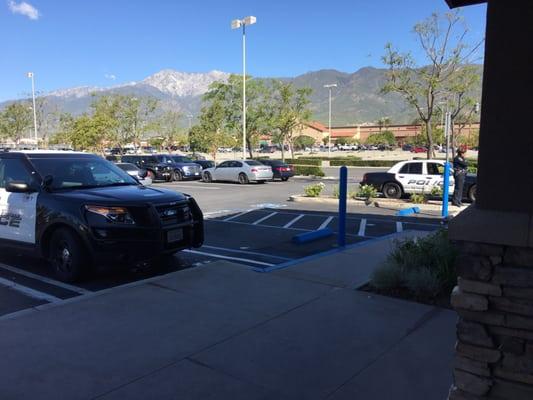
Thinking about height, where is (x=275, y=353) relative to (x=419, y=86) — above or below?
below

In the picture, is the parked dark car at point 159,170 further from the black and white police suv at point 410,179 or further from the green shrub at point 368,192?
the green shrub at point 368,192

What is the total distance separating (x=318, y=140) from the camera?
15038 centimetres

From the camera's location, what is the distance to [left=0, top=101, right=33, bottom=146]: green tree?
181 ft

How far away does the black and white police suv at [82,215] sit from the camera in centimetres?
600

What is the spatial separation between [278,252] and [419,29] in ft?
50.9

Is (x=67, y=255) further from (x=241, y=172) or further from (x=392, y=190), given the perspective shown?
(x=241, y=172)

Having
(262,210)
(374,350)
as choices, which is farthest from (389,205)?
(374,350)

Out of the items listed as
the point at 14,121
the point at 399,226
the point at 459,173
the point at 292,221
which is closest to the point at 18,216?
the point at 292,221

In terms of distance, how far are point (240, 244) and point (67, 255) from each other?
353 centimetres

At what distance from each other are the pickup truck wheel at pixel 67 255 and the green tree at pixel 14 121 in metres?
56.4

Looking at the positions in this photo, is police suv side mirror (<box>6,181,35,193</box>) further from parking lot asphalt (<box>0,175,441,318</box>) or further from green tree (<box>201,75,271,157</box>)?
green tree (<box>201,75,271,157</box>)

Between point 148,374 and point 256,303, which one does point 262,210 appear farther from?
point 148,374

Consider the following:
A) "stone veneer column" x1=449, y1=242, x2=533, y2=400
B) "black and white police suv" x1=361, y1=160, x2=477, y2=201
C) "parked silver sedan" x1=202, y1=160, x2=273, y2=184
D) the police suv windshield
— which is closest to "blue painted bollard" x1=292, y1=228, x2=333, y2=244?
the police suv windshield

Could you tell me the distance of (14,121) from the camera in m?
55.7
